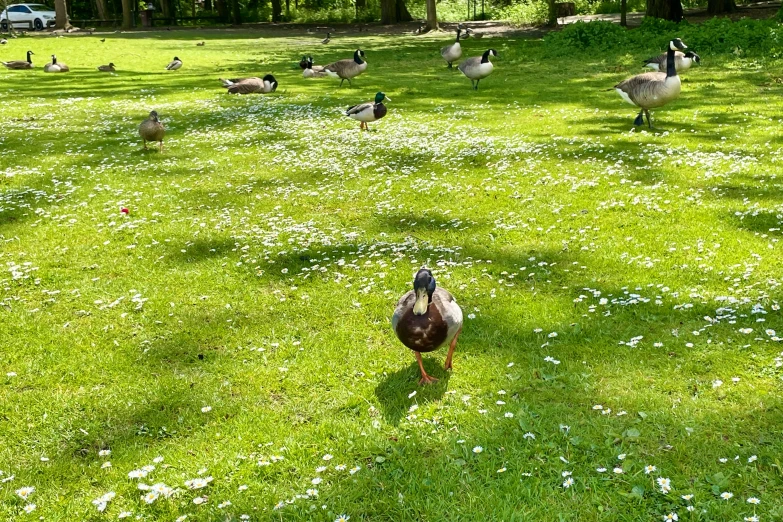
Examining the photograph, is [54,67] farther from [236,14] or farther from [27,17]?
[236,14]

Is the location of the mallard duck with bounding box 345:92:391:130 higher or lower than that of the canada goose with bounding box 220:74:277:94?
lower

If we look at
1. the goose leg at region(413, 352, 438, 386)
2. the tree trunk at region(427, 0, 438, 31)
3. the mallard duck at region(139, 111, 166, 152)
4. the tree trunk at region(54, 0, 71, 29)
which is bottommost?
the goose leg at region(413, 352, 438, 386)

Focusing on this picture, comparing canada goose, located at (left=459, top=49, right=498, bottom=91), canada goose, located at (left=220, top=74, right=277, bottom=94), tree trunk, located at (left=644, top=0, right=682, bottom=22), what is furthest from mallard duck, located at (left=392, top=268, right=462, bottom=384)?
tree trunk, located at (left=644, top=0, right=682, bottom=22)

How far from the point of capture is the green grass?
192 inches

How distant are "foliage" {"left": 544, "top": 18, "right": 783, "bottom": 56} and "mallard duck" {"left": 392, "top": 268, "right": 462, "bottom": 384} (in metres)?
23.9

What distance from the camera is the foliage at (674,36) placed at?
2525 cm

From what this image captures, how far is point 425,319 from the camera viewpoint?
18.5 ft

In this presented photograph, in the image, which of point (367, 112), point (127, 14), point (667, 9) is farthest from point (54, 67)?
point (667, 9)

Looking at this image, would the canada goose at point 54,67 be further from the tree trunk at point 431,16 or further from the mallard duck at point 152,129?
the tree trunk at point 431,16

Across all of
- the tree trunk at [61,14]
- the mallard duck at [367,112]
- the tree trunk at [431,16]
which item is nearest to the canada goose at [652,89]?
the mallard duck at [367,112]

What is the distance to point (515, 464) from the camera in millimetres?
4965

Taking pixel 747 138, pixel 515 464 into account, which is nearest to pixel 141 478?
pixel 515 464

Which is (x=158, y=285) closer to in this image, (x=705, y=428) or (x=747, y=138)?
(x=705, y=428)

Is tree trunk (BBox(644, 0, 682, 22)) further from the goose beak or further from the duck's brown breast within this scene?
the goose beak
